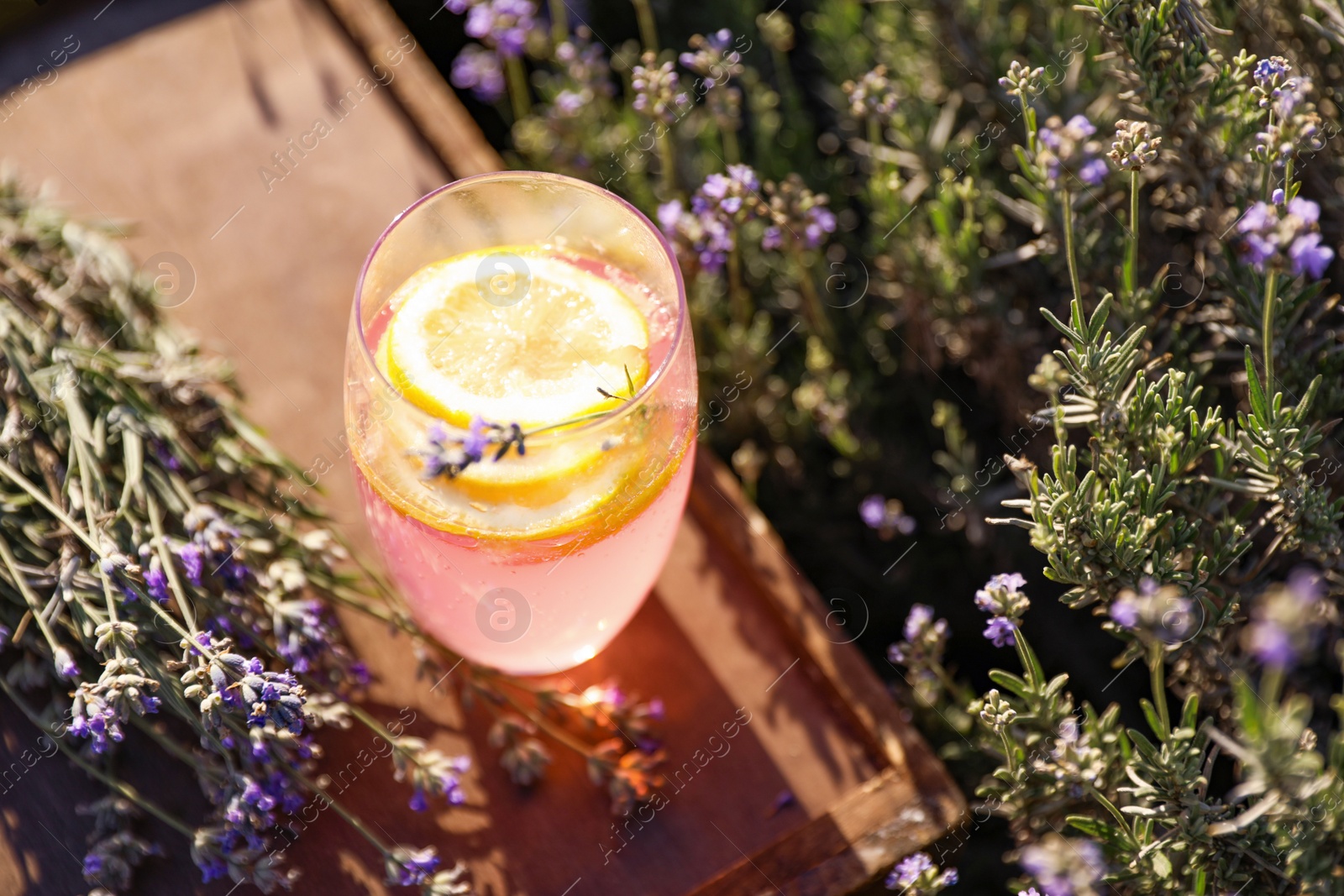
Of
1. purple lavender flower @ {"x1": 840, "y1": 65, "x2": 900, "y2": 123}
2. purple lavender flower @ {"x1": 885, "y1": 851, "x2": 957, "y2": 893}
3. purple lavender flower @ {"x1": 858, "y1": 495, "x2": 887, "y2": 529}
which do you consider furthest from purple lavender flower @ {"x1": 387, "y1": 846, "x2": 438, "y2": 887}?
purple lavender flower @ {"x1": 840, "y1": 65, "x2": 900, "y2": 123}

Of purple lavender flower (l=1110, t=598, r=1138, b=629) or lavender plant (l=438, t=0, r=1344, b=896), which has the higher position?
purple lavender flower (l=1110, t=598, r=1138, b=629)

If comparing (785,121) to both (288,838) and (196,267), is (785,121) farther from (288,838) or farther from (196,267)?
(288,838)

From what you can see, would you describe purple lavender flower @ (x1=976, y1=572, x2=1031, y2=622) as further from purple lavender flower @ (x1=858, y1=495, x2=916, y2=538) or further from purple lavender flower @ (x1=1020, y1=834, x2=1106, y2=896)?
purple lavender flower @ (x1=858, y1=495, x2=916, y2=538)

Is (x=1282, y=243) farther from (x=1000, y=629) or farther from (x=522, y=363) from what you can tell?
(x=522, y=363)

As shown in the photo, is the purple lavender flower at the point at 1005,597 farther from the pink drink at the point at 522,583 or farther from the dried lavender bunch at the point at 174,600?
the dried lavender bunch at the point at 174,600

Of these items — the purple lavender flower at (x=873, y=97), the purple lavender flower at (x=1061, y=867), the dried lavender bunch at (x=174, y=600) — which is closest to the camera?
the purple lavender flower at (x=1061, y=867)

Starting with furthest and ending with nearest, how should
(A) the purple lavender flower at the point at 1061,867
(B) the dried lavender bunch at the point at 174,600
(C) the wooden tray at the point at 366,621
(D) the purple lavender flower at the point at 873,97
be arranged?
1. (D) the purple lavender flower at the point at 873,97
2. (C) the wooden tray at the point at 366,621
3. (B) the dried lavender bunch at the point at 174,600
4. (A) the purple lavender flower at the point at 1061,867

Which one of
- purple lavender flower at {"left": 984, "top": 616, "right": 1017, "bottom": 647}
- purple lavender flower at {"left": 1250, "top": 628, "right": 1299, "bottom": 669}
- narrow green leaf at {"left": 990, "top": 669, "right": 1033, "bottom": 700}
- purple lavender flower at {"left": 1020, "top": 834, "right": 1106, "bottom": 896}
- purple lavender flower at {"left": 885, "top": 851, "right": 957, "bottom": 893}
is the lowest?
purple lavender flower at {"left": 885, "top": 851, "right": 957, "bottom": 893}

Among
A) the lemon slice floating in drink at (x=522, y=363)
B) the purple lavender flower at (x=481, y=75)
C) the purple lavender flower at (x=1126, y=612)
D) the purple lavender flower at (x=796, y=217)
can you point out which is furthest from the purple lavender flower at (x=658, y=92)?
the purple lavender flower at (x=1126, y=612)
